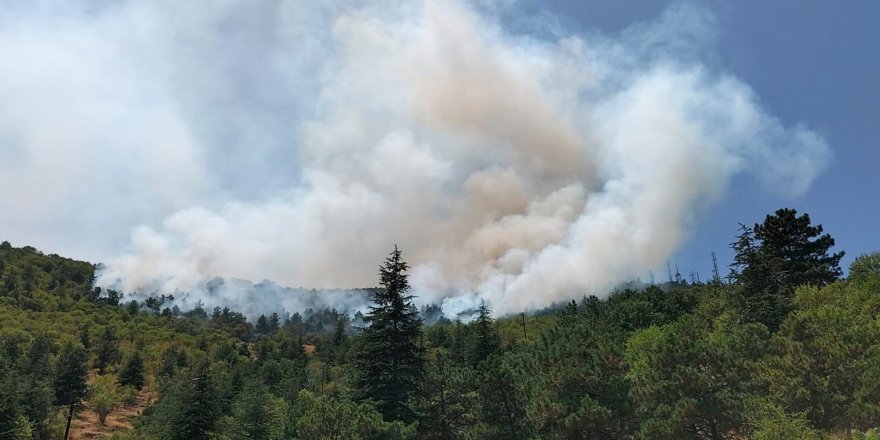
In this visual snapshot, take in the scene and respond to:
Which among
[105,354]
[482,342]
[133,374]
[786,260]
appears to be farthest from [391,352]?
Result: [105,354]

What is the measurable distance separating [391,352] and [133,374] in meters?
99.8

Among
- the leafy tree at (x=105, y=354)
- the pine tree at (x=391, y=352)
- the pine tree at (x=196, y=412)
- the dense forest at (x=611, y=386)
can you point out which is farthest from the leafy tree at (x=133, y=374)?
the pine tree at (x=391, y=352)

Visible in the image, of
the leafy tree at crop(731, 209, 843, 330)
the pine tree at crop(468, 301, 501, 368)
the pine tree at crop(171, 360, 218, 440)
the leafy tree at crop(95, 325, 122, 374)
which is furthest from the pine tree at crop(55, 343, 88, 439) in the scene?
the leafy tree at crop(731, 209, 843, 330)

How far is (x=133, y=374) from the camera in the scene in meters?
111

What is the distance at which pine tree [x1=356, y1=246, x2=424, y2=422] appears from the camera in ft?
113

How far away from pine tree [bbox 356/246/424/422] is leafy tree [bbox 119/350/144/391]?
9628 centimetres

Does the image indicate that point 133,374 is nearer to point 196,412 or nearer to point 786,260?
point 196,412

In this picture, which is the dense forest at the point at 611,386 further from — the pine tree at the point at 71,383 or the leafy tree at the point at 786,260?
the pine tree at the point at 71,383

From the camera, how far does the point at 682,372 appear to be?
2950 centimetres

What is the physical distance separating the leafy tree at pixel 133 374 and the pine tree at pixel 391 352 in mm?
96281

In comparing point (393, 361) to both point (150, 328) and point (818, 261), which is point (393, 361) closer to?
point (818, 261)

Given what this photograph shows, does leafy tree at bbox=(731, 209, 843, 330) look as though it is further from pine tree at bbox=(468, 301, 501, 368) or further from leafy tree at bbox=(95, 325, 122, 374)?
leafy tree at bbox=(95, 325, 122, 374)

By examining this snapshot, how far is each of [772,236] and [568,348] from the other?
4859 centimetres

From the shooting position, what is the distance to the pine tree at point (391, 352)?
113 ft
